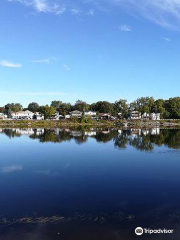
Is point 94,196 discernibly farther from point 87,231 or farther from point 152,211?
point 87,231

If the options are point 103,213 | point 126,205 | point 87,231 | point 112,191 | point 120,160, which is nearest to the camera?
point 87,231

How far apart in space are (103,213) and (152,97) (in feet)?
496

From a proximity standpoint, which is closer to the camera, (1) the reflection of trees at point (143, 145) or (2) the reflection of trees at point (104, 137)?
(1) the reflection of trees at point (143, 145)

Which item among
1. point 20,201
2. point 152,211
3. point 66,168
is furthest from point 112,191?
point 66,168

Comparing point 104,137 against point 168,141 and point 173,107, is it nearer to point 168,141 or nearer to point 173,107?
point 168,141

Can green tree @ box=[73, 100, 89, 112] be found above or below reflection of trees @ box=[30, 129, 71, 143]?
above

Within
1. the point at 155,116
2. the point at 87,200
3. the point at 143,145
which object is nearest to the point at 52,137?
the point at 143,145

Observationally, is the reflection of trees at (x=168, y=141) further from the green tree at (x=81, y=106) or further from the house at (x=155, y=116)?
the green tree at (x=81, y=106)

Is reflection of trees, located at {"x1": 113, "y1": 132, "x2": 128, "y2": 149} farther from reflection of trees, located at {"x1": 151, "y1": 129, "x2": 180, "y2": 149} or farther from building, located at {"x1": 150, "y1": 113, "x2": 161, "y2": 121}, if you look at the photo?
building, located at {"x1": 150, "y1": 113, "x2": 161, "y2": 121}

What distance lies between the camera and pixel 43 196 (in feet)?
51.6

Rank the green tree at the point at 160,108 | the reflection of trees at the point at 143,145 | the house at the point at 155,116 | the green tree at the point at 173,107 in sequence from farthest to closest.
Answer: the house at the point at 155,116
the green tree at the point at 173,107
the green tree at the point at 160,108
the reflection of trees at the point at 143,145

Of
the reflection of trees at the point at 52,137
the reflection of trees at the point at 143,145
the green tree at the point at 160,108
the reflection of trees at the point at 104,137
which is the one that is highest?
the green tree at the point at 160,108

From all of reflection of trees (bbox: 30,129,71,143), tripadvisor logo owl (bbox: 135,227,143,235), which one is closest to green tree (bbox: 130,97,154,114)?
reflection of trees (bbox: 30,129,71,143)

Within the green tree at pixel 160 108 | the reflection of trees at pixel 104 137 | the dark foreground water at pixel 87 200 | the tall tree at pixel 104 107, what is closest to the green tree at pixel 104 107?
the tall tree at pixel 104 107
